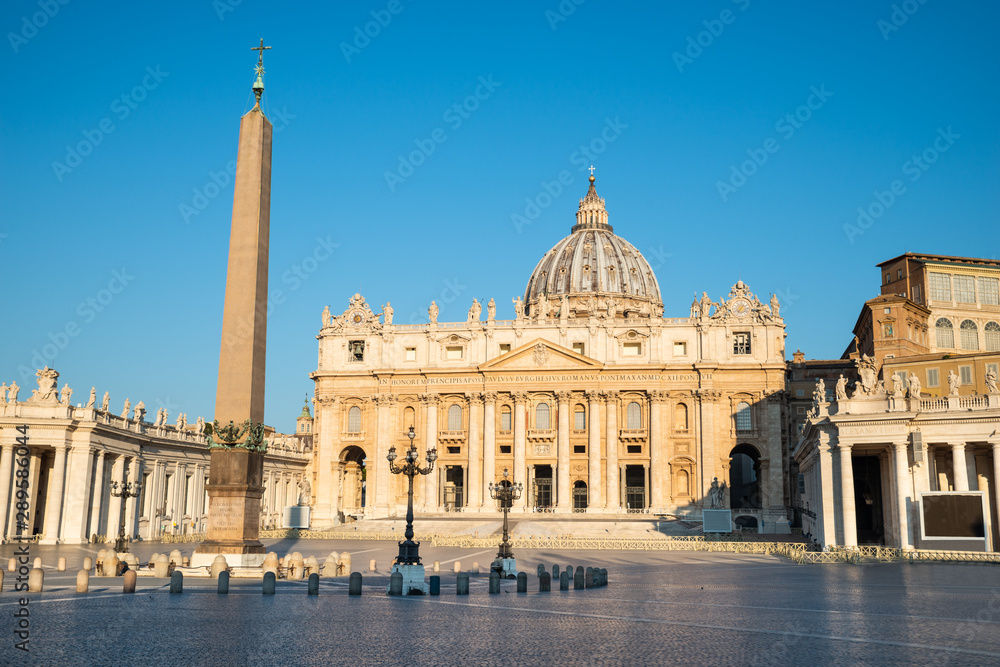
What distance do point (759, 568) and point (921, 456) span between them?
8988 mm

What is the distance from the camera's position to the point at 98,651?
11602 mm

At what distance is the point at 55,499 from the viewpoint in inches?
1735

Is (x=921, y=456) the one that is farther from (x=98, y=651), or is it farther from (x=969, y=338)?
(x=98, y=651)

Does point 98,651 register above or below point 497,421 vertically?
below

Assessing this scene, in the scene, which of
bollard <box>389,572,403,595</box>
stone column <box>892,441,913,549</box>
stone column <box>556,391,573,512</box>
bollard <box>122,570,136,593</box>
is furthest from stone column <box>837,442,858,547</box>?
stone column <box>556,391,573,512</box>

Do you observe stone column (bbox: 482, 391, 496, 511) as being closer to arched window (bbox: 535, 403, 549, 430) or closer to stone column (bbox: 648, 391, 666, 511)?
arched window (bbox: 535, 403, 549, 430)

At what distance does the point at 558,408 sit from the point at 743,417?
1421 centimetres

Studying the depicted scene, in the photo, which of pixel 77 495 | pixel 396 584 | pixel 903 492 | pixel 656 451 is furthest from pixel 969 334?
pixel 77 495

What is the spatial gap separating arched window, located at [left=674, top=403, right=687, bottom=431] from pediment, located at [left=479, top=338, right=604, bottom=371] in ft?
22.6

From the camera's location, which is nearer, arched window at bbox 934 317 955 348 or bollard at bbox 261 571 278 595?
bollard at bbox 261 571 278 595

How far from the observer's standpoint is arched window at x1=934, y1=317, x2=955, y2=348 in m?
56.4

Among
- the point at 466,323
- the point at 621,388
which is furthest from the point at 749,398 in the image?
the point at 466,323

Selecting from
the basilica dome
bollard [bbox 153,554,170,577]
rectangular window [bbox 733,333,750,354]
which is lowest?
bollard [bbox 153,554,170,577]

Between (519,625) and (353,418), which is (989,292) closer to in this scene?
(353,418)
